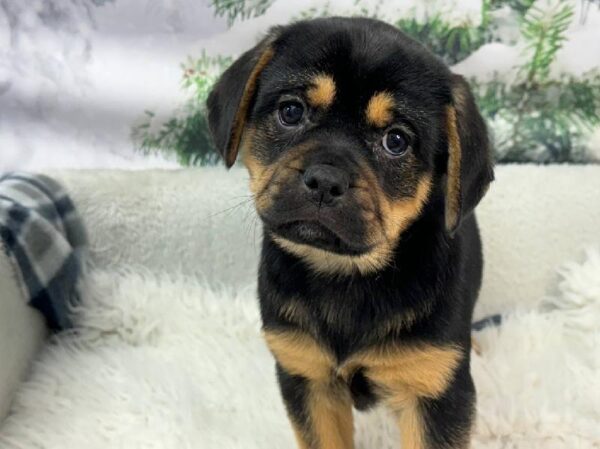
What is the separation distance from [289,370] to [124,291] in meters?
0.97

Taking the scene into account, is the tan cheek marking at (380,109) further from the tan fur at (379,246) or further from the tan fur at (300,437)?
the tan fur at (300,437)

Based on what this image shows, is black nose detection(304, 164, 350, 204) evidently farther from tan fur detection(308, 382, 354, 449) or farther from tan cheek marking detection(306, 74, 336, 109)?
tan fur detection(308, 382, 354, 449)

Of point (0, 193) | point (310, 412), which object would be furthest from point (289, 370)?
point (0, 193)

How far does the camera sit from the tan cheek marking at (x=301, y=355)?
5.12 ft

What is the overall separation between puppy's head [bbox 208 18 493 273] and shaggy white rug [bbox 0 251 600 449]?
0.70m

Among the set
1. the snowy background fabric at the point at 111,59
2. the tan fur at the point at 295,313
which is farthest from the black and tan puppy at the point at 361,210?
the snowy background fabric at the point at 111,59

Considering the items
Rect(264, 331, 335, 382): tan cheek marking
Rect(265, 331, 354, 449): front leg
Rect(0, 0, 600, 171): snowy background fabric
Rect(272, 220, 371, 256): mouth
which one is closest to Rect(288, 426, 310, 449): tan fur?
Rect(265, 331, 354, 449): front leg

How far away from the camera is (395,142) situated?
1.44 m

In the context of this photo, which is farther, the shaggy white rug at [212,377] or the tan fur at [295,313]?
the shaggy white rug at [212,377]

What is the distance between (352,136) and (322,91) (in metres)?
0.10

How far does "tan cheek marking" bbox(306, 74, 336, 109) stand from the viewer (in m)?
1.41

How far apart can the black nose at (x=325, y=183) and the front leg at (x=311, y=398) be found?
416mm

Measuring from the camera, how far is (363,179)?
4.43 ft

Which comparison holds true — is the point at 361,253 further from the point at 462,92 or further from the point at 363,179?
the point at 462,92
